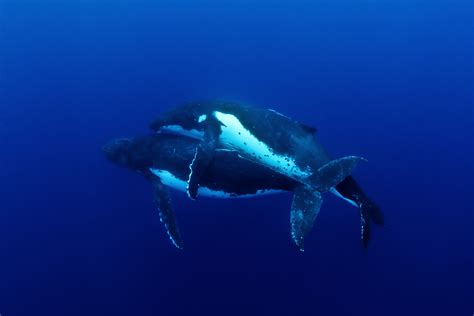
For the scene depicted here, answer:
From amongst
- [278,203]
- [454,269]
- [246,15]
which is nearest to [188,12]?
[246,15]

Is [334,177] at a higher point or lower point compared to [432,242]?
higher

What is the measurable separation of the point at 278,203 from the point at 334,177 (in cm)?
521

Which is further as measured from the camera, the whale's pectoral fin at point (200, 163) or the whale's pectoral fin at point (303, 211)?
the whale's pectoral fin at point (200, 163)

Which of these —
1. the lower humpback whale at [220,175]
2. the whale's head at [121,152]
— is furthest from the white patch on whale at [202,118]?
the whale's head at [121,152]

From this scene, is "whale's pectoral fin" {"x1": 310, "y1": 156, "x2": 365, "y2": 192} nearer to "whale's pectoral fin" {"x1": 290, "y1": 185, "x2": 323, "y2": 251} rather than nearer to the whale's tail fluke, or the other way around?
"whale's pectoral fin" {"x1": 290, "y1": 185, "x2": 323, "y2": 251}

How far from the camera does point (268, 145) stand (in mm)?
8047

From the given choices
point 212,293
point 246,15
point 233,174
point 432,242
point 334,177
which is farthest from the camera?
point 246,15

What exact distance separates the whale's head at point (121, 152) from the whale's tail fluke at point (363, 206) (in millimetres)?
5390

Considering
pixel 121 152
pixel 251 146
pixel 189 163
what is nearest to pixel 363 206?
pixel 251 146

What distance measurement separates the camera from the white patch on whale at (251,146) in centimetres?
792

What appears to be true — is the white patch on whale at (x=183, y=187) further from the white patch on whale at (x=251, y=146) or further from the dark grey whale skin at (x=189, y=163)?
the white patch on whale at (x=251, y=146)

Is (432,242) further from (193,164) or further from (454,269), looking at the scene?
(193,164)

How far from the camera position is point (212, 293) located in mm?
10797

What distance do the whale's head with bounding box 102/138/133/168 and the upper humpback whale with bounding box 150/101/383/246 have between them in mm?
2049
